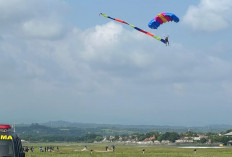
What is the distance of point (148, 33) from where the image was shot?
46156 millimetres

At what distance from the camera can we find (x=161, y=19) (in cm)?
4775

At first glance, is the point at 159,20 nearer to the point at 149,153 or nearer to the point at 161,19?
the point at 161,19

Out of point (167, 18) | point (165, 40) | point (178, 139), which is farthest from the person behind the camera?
point (178, 139)

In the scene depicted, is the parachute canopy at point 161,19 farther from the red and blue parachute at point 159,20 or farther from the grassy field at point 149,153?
the grassy field at point 149,153

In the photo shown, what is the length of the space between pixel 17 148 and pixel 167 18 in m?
29.1

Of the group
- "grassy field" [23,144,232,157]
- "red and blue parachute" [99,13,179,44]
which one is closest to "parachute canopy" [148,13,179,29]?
"red and blue parachute" [99,13,179,44]

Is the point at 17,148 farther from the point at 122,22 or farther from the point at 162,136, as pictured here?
the point at 162,136

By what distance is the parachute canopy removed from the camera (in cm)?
4622

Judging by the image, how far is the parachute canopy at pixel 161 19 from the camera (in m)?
46.2

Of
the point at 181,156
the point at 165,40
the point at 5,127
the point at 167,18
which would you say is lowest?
the point at 181,156

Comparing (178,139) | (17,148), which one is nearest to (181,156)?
(17,148)

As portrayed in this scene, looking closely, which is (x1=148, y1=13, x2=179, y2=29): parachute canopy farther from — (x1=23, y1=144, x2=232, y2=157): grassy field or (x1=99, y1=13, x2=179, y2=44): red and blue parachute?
(x1=23, y1=144, x2=232, y2=157): grassy field

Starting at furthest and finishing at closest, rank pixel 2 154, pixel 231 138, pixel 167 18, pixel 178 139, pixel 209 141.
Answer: pixel 178 139 < pixel 209 141 < pixel 231 138 < pixel 167 18 < pixel 2 154

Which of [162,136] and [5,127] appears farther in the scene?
[162,136]
